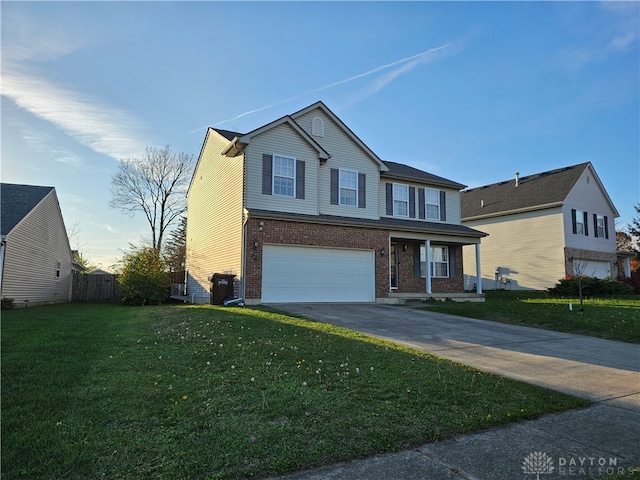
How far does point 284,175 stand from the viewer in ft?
50.1

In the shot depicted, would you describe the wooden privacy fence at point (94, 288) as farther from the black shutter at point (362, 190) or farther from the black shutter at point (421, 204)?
the black shutter at point (421, 204)

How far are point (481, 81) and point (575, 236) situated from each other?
634 inches

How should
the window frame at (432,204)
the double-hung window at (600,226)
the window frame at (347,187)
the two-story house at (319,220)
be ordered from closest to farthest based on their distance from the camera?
the two-story house at (319,220)
the window frame at (347,187)
the window frame at (432,204)
the double-hung window at (600,226)

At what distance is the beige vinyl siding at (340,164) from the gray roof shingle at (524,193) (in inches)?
532

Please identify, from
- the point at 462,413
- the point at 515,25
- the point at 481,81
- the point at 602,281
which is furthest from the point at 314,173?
the point at 602,281

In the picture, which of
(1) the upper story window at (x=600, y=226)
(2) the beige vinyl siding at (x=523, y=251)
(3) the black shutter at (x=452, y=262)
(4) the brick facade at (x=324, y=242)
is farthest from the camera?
(1) the upper story window at (x=600, y=226)

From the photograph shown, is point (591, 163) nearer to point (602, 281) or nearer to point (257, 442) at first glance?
point (602, 281)

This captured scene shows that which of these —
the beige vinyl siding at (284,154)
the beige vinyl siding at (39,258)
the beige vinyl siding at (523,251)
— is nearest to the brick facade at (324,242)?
the beige vinyl siding at (284,154)

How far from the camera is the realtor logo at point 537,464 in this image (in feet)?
9.89

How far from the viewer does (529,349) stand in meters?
7.71

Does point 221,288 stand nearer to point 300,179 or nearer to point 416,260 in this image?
point 300,179

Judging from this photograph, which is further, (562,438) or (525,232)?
(525,232)

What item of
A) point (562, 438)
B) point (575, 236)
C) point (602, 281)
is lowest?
point (562, 438)

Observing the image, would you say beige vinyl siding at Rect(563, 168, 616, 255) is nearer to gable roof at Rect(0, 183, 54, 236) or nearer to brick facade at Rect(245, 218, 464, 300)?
brick facade at Rect(245, 218, 464, 300)
